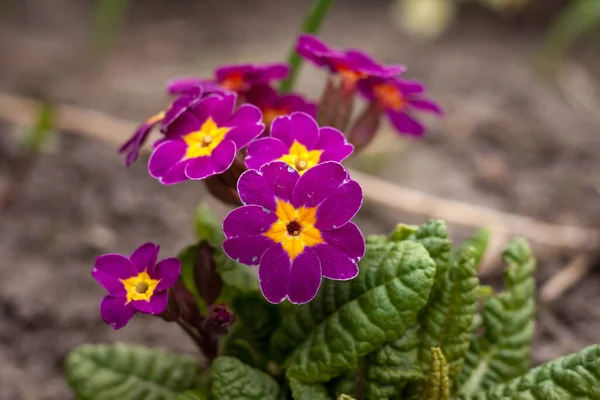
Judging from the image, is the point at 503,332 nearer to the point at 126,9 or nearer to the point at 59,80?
the point at 59,80

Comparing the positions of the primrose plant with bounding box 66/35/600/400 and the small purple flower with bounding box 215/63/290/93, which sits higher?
the small purple flower with bounding box 215/63/290/93

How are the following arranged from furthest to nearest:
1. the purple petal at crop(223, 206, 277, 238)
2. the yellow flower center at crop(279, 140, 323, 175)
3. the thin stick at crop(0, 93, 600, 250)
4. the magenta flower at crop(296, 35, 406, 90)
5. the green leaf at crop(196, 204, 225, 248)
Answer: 1. the thin stick at crop(0, 93, 600, 250)
2. the green leaf at crop(196, 204, 225, 248)
3. the magenta flower at crop(296, 35, 406, 90)
4. the yellow flower center at crop(279, 140, 323, 175)
5. the purple petal at crop(223, 206, 277, 238)

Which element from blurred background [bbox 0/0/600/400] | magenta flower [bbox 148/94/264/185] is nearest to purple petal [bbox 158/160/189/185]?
magenta flower [bbox 148/94/264/185]

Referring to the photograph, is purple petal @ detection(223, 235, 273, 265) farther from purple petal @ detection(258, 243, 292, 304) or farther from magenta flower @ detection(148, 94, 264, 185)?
magenta flower @ detection(148, 94, 264, 185)

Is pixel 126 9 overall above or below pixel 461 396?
below

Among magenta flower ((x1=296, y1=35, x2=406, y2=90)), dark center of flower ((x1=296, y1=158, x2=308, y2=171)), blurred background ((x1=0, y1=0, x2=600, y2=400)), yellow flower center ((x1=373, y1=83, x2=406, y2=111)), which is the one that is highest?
magenta flower ((x1=296, y1=35, x2=406, y2=90))

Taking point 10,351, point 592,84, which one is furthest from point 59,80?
point 592,84

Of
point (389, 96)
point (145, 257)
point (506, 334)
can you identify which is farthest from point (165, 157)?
point (506, 334)

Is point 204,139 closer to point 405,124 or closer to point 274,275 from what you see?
point 274,275
